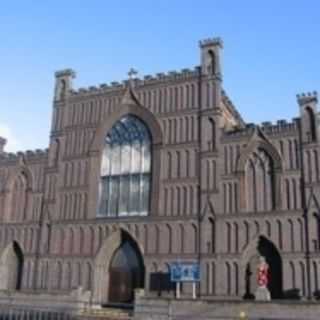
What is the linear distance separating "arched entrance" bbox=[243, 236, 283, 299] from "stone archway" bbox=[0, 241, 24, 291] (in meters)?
20.0

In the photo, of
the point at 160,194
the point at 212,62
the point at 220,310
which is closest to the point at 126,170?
the point at 160,194

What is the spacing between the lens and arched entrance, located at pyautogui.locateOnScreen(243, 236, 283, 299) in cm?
3391

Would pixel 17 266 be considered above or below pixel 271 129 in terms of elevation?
below

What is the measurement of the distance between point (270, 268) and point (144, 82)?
1840cm

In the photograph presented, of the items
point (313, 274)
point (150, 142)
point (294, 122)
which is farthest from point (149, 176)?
point (313, 274)

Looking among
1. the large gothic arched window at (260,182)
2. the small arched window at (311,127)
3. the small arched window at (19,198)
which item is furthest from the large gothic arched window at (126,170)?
the small arched window at (311,127)

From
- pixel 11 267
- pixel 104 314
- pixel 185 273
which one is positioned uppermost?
pixel 11 267

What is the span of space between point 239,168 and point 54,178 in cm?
1680

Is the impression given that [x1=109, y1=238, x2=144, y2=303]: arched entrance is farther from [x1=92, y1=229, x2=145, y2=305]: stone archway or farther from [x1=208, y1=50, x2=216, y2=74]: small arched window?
[x1=208, y1=50, x2=216, y2=74]: small arched window

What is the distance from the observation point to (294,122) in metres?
35.9

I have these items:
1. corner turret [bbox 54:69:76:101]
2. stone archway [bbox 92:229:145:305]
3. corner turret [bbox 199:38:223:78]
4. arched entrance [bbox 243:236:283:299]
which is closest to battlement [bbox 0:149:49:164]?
corner turret [bbox 54:69:76:101]

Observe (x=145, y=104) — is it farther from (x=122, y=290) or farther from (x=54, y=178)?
(x=122, y=290)

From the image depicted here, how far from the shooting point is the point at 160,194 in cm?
3906

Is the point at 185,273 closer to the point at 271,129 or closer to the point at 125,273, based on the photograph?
the point at 125,273
